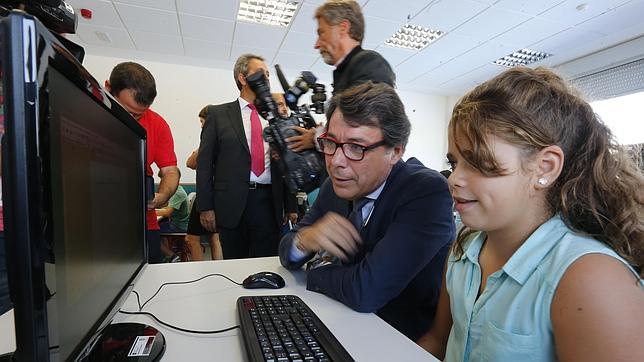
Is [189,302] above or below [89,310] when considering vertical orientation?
below

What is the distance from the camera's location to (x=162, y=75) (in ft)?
16.7

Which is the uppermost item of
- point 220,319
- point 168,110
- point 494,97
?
point 168,110

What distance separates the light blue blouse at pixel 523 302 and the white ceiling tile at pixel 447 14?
3276mm

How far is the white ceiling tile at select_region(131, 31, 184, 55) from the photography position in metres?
4.19

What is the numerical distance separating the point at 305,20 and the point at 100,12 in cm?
205

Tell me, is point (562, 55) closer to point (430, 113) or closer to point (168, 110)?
point (430, 113)

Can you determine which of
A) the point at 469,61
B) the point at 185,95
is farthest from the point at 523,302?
the point at 185,95

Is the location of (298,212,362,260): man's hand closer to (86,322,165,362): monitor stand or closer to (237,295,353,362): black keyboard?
(237,295,353,362): black keyboard

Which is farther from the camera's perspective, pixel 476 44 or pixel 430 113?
pixel 430 113

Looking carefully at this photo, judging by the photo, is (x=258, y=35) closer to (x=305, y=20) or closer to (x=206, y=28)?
(x=206, y=28)

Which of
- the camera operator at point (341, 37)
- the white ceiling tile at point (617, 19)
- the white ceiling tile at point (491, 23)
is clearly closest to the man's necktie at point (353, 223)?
the camera operator at point (341, 37)

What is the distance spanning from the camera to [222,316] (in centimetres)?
77

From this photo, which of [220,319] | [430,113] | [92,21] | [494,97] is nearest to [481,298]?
[494,97]

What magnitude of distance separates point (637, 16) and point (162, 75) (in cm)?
556
